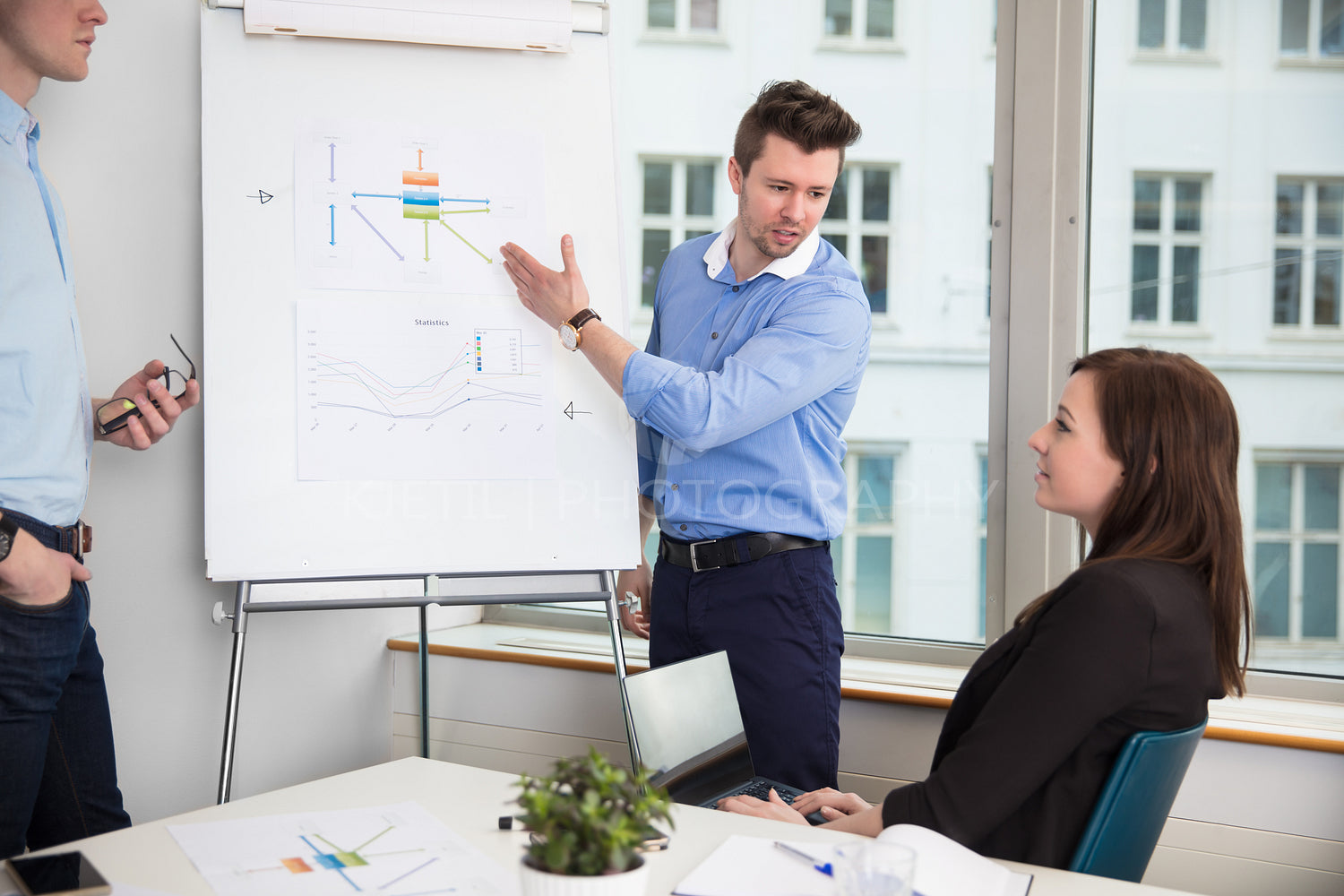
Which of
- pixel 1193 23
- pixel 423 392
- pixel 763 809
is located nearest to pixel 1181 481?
pixel 763 809

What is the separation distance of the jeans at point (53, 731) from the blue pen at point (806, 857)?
126 centimetres

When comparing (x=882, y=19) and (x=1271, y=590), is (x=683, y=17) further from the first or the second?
(x=1271, y=590)

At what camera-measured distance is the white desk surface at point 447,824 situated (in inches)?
41.9

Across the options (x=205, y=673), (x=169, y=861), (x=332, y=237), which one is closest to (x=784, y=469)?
(x=332, y=237)

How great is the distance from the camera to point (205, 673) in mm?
2260

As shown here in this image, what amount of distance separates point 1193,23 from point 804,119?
1000 millimetres

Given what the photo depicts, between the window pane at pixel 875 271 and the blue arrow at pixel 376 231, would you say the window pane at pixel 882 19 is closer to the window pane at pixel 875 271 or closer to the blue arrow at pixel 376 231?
the window pane at pixel 875 271

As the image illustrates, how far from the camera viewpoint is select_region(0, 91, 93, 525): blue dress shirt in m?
1.62

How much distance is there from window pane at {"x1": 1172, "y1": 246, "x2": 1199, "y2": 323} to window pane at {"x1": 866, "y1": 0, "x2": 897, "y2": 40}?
0.93 m

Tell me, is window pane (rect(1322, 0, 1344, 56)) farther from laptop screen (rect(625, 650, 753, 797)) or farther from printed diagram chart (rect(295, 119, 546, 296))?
laptop screen (rect(625, 650, 753, 797))

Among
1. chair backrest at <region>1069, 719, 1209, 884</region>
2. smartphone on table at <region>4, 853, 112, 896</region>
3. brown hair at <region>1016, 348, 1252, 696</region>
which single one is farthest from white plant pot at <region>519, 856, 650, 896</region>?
brown hair at <region>1016, 348, 1252, 696</region>

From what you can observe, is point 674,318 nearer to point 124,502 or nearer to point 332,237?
point 332,237

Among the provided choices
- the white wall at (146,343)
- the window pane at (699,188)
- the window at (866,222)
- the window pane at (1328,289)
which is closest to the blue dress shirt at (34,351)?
the white wall at (146,343)

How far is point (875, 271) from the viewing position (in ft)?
8.89
